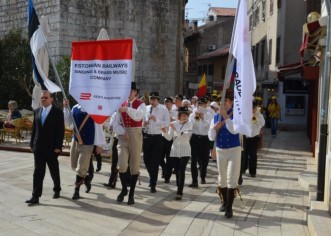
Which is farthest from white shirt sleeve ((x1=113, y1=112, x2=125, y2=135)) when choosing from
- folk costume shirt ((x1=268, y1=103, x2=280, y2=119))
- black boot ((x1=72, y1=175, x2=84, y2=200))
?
folk costume shirt ((x1=268, y1=103, x2=280, y2=119))

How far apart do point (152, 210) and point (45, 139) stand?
2.05 m

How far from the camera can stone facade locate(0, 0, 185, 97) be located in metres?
21.3

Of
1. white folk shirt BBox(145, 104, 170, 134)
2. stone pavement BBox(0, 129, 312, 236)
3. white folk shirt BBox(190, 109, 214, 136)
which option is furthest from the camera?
white folk shirt BBox(190, 109, 214, 136)

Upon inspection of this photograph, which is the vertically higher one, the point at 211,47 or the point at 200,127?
the point at 211,47

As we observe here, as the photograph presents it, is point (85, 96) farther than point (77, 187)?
No

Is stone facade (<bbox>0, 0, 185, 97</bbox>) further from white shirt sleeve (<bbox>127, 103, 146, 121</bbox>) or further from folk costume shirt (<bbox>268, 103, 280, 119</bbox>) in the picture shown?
white shirt sleeve (<bbox>127, 103, 146, 121</bbox>)

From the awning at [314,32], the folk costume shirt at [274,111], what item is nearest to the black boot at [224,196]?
the awning at [314,32]

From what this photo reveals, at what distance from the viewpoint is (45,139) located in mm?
8055

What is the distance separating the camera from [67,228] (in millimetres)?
6656

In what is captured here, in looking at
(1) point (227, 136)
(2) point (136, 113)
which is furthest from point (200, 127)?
(1) point (227, 136)

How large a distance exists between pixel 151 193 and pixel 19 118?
25.5 feet

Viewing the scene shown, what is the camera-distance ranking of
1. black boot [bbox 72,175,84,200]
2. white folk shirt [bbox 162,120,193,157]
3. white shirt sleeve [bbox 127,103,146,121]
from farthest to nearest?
white folk shirt [bbox 162,120,193,157] → black boot [bbox 72,175,84,200] → white shirt sleeve [bbox 127,103,146,121]

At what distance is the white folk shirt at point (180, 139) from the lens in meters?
8.80

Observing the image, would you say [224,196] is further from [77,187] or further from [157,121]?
[77,187]
